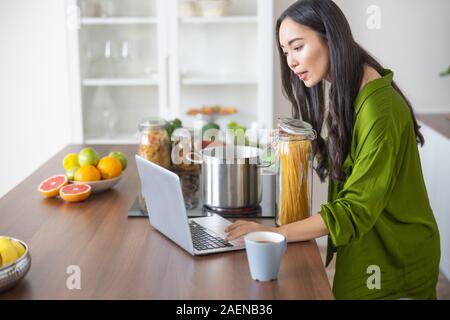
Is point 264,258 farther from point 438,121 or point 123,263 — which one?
point 438,121

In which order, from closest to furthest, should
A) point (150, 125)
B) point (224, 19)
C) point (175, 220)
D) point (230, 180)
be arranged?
point (175, 220) → point (230, 180) → point (150, 125) → point (224, 19)

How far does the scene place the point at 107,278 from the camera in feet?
4.47

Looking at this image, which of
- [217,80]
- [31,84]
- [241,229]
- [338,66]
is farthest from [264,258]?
[31,84]

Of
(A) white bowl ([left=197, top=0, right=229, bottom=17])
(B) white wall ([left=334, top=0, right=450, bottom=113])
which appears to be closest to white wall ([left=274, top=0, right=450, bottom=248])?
(B) white wall ([left=334, top=0, right=450, bottom=113])

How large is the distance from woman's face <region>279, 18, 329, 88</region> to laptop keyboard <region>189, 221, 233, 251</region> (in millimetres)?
501

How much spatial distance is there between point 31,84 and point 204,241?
280cm

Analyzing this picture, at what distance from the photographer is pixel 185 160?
7.00 ft

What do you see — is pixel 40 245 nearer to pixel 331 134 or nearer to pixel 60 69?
pixel 331 134

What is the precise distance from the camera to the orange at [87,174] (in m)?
2.01

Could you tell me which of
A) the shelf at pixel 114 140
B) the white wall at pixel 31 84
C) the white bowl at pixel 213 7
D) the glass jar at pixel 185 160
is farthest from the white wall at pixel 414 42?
the glass jar at pixel 185 160

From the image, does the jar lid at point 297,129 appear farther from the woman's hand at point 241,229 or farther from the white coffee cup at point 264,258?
the white coffee cup at point 264,258

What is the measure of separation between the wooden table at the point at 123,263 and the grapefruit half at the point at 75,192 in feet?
0.07

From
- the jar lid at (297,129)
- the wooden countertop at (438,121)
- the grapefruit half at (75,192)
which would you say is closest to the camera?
the jar lid at (297,129)
